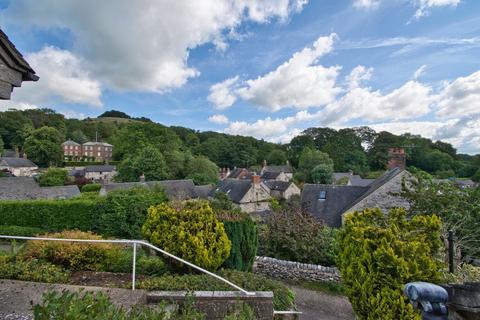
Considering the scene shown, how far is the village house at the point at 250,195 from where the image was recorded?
1189 inches

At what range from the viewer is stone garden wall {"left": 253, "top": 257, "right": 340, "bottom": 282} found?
27.4 feet

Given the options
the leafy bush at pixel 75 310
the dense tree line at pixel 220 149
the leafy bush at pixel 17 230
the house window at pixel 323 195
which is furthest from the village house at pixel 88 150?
the leafy bush at pixel 75 310

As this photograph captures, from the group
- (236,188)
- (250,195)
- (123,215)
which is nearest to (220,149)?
(236,188)

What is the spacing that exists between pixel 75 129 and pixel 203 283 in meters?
105

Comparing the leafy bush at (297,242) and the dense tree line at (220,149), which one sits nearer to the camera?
the leafy bush at (297,242)

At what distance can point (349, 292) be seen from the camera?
480 cm

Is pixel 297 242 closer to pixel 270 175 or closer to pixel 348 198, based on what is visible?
pixel 348 198

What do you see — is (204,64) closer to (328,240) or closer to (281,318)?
(328,240)

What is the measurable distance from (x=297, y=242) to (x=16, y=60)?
858cm

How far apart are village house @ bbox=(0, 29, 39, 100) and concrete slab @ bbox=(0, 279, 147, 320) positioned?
240 cm

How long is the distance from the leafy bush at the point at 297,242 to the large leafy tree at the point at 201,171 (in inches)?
1269

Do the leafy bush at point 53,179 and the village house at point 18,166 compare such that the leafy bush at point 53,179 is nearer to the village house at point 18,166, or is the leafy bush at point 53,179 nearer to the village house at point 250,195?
the village house at point 18,166

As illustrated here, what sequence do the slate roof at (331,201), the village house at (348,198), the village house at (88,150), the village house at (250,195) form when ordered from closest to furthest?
the village house at (348,198), the slate roof at (331,201), the village house at (250,195), the village house at (88,150)

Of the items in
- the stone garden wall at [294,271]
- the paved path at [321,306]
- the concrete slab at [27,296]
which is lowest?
the paved path at [321,306]
